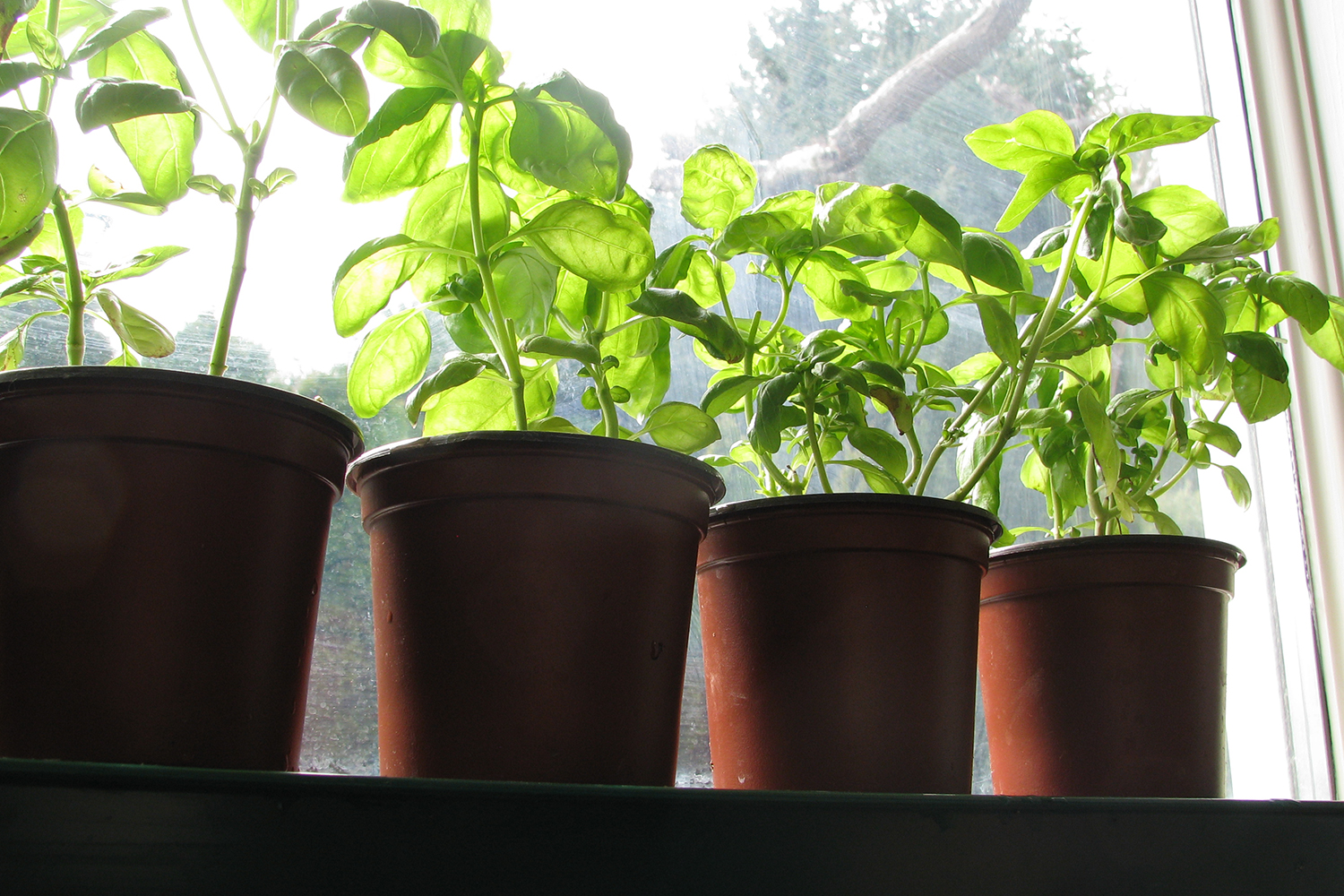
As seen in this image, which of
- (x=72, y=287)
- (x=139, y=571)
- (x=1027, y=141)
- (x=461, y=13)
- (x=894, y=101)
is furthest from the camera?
(x=894, y=101)

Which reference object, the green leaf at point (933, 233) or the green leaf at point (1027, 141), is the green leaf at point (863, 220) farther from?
the green leaf at point (1027, 141)

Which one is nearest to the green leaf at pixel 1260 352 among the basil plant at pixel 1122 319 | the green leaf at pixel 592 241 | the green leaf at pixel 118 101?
the basil plant at pixel 1122 319

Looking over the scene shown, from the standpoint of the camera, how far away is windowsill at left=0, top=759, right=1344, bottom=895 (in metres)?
0.42

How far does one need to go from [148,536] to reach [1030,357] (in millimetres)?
704

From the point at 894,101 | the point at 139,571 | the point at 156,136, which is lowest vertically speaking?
the point at 139,571

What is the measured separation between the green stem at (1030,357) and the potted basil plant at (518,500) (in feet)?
0.93

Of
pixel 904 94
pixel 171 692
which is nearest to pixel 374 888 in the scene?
pixel 171 692

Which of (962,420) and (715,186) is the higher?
(715,186)

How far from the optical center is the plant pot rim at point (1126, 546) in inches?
34.9

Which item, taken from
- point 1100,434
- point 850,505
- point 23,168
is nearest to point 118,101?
point 23,168

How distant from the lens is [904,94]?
1.42 meters

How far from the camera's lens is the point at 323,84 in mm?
566

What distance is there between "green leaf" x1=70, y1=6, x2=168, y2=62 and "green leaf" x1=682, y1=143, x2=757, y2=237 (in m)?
0.44

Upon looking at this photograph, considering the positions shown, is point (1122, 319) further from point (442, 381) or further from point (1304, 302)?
point (442, 381)
